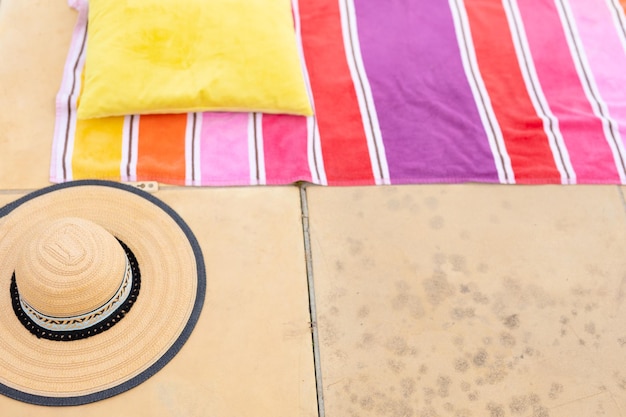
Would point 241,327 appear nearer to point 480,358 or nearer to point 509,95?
point 480,358

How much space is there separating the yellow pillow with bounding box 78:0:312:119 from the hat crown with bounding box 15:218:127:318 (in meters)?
0.53

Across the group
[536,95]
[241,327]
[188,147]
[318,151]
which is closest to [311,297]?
[241,327]

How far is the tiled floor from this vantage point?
5.01 ft

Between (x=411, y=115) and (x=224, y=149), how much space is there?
568 mm

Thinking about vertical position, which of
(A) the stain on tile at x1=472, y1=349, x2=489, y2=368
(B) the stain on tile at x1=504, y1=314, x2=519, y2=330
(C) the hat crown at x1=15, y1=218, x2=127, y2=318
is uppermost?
(C) the hat crown at x1=15, y1=218, x2=127, y2=318

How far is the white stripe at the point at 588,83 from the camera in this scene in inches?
75.7

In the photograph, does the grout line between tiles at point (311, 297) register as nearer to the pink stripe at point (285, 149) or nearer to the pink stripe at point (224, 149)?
the pink stripe at point (285, 149)

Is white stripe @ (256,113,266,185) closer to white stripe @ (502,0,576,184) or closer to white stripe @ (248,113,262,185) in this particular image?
white stripe @ (248,113,262,185)

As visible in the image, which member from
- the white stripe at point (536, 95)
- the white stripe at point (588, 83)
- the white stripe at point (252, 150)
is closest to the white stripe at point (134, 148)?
the white stripe at point (252, 150)

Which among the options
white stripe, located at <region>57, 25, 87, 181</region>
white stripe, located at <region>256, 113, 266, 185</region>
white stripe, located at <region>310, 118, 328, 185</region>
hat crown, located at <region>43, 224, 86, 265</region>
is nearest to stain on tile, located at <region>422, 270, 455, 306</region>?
white stripe, located at <region>310, 118, 328, 185</region>

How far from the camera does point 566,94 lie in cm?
201

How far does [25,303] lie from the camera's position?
1.46 metres

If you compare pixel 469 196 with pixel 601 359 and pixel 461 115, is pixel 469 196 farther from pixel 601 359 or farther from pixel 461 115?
pixel 601 359

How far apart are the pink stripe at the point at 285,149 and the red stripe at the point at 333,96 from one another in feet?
0.20
